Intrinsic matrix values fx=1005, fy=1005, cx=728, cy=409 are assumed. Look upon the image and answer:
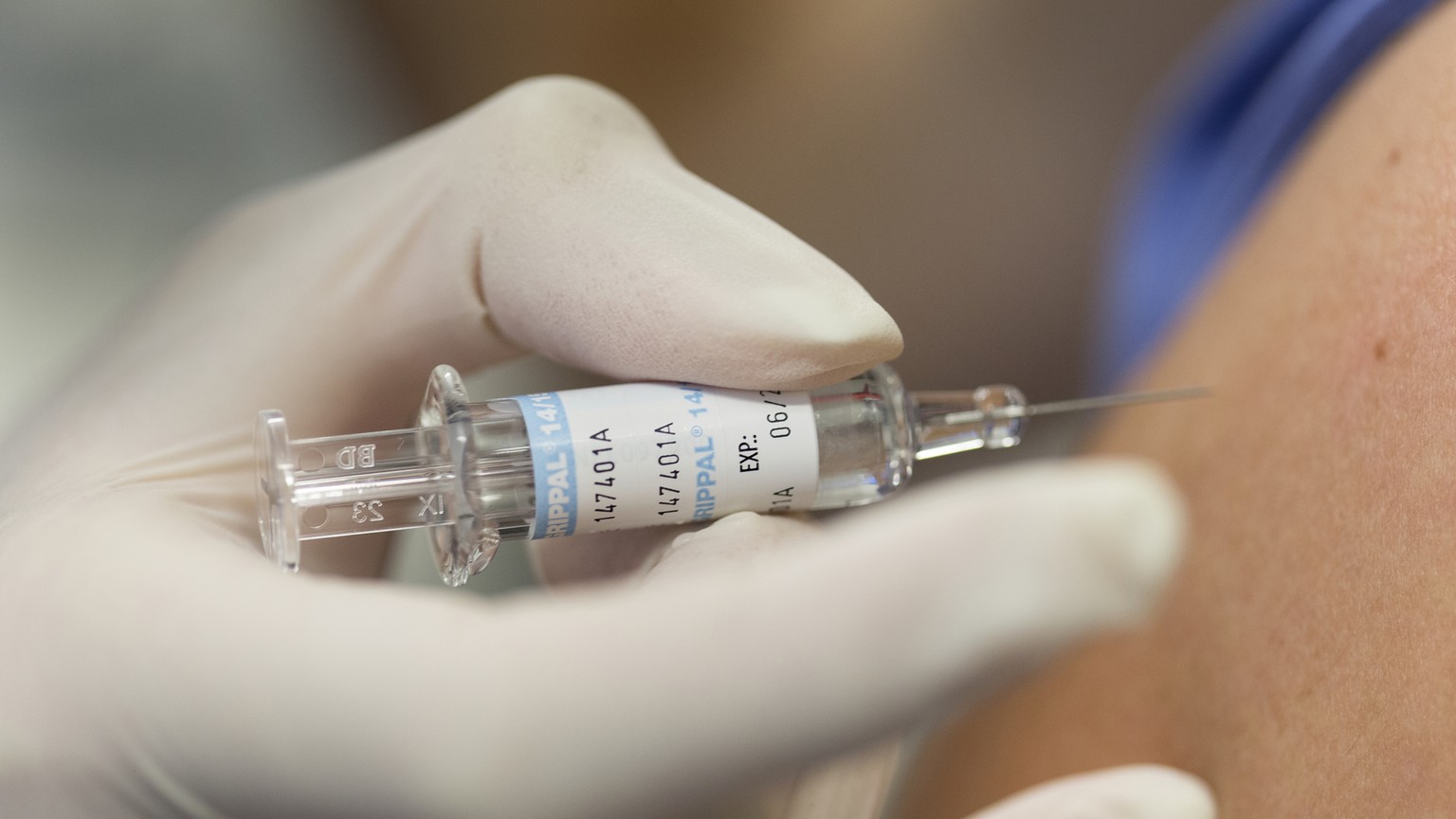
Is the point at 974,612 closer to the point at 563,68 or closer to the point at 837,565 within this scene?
the point at 837,565

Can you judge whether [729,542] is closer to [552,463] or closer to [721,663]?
[552,463]

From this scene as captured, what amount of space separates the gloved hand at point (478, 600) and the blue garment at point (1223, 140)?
0.65m

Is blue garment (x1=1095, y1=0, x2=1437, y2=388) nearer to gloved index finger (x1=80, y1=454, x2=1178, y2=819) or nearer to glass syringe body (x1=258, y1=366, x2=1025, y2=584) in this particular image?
glass syringe body (x1=258, y1=366, x2=1025, y2=584)

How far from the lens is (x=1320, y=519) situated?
2.47 feet

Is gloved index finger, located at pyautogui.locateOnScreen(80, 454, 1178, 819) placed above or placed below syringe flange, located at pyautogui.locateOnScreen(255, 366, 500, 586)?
below

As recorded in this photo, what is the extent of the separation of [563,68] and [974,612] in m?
1.42

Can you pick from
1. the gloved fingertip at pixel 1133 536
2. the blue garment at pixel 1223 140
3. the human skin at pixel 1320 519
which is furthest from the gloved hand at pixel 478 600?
the blue garment at pixel 1223 140

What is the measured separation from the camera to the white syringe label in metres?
0.66

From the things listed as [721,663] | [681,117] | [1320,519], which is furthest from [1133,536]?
[681,117]

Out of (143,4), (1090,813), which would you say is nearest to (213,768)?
(1090,813)

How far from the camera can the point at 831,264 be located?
0.71 metres

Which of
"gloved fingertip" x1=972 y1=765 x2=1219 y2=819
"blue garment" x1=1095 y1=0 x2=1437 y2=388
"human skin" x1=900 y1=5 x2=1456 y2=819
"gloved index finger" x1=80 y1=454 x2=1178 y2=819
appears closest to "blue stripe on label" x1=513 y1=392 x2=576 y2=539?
"gloved index finger" x1=80 y1=454 x2=1178 y2=819

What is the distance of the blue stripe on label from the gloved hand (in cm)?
8

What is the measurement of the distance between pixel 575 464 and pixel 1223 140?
1.01m
